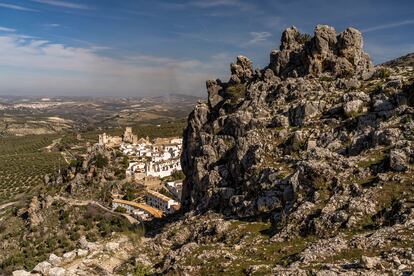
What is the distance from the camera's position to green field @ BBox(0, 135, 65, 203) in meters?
95.4

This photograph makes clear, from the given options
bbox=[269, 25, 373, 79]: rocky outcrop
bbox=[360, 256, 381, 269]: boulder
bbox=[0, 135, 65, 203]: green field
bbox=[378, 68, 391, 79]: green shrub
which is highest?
bbox=[269, 25, 373, 79]: rocky outcrop

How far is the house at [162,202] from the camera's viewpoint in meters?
62.7

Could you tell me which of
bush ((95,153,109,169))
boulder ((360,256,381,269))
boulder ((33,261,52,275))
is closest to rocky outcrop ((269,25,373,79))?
boulder ((360,256,381,269))

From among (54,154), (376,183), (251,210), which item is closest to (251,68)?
(251,210)

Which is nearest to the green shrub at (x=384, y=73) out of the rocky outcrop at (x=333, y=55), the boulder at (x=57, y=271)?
the rocky outcrop at (x=333, y=55)

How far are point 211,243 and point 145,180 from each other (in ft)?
186

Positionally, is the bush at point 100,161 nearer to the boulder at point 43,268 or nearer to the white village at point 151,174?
the white village at point 151,174

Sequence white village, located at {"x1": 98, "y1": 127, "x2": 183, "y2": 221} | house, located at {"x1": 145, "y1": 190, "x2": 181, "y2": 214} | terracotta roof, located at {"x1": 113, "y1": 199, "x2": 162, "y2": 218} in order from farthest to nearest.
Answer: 1. white village, located at {"x1": 98, "y1": 127, "x2": 183, "y2": 221}
2. house, located at {"x1": 145, "y1": 190, "x2": 181, "y2": 214}
3. terracotta roof, located at {"x1": 113, "y1": 199, "x2": 162, "y2": 218}

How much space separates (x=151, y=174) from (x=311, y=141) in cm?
5900

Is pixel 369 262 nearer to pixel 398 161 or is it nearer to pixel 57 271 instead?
pixel 398 161

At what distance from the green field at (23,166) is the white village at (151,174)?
1873 centimetres

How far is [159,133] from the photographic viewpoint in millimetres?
158000

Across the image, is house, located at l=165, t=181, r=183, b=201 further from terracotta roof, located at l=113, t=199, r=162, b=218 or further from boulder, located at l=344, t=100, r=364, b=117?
boulder, located at l=344, t=100, r=364, b=117

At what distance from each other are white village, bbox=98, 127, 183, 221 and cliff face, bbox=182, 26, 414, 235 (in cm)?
1763
